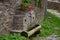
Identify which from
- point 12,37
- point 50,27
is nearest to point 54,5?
point 50,27

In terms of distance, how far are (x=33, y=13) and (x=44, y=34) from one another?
118 centimetres

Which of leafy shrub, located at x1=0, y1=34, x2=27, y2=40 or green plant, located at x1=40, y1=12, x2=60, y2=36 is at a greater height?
leafy shrub, located at x1=0, y1=34, x2=27, y2=40

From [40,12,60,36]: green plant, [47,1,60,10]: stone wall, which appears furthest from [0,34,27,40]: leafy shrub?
[47,1,60,10]: stone wall

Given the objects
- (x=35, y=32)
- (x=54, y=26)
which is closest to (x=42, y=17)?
(x=54, y=26)

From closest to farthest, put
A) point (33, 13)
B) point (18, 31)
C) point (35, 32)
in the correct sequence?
point (18, 31)
point (35, 32)
point (33, 13)

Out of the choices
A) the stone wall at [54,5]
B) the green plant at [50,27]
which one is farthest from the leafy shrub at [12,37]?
the stone wall at [54,5]

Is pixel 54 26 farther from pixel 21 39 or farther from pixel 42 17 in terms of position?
pixel 21 39

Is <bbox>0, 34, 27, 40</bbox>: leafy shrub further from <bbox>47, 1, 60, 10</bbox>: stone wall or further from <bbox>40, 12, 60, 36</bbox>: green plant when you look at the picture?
<bbox>47, 1, 60, 10</bbox>: stone wall

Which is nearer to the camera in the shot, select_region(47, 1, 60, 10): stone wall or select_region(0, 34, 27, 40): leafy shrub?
select_region(0, 34, 27, 40): leafy shrub

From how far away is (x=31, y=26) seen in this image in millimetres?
10227

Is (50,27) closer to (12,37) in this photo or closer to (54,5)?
(12,37)

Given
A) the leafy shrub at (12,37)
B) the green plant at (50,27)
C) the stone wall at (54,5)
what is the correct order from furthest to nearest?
the stone wall at (54,5) → the green plant at (50,27) → the leafy shrub at (12,37)

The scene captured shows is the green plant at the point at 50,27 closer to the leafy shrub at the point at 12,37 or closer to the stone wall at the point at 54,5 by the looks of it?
the leafy shrub at the point at 12,37

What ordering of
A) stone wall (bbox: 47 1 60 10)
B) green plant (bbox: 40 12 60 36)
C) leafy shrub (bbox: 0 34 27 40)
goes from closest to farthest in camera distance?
leafy shrub (bbox: 0 34 27 40) < green plant (bbox: 40 12 60 36) < stone wall (bbox: 47 1 60 10)
